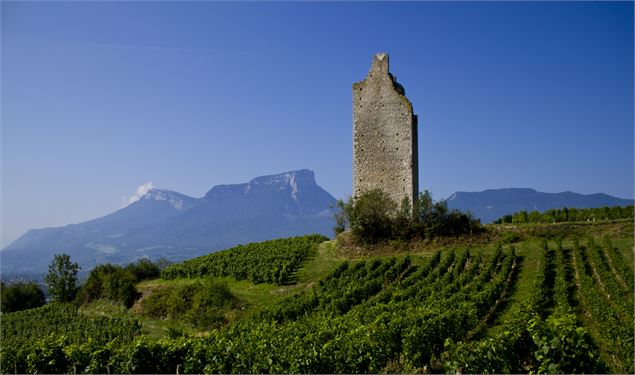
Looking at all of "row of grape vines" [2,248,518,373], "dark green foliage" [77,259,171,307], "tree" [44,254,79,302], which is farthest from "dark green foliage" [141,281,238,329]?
"tree" [44,254,79,302]

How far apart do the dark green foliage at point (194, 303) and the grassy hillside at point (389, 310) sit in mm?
102

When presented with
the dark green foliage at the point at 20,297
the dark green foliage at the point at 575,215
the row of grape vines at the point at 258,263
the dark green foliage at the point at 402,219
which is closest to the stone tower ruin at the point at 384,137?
the dark green foliage at the point at 402,219

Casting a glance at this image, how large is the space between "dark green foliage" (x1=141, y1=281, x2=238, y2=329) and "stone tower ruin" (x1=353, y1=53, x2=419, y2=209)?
44.8ft

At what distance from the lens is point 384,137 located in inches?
1480

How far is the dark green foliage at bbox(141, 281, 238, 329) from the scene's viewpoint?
27.4 m

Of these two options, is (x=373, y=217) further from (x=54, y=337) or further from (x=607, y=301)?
(x=54, y=337)

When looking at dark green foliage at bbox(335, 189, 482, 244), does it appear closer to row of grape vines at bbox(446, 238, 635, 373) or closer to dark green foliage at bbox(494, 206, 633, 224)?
dark green foliage at bbox(494, 206, 633, 224)

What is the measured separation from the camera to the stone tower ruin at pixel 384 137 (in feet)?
119

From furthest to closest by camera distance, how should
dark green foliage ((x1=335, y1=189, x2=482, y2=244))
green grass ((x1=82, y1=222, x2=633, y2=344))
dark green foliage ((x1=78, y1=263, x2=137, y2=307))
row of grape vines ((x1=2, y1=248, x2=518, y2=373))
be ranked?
dark green foliage ((x1=78, y1=263, x2=137, y2=307)), dark green foliage ((x1=335, y1=189, x2=482, y2=244)), green grass ((x1=82, y1=222, x2=633, y2=344)), row of grape vines ((x1=2, y1=248, x2=518, y2=373))

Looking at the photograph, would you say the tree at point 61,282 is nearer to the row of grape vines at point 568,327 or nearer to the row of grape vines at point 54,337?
the row of grape vines at point 54,337

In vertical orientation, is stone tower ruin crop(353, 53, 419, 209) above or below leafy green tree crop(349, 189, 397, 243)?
above

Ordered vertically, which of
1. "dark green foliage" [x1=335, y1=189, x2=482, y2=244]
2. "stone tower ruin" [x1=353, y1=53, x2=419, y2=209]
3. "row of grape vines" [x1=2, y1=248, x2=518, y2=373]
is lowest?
"row of grape vines" [x1=2, y1=248, x2=518, y2=373]

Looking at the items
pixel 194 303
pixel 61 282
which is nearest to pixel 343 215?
pixel 194 303

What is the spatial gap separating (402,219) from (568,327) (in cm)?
2311
